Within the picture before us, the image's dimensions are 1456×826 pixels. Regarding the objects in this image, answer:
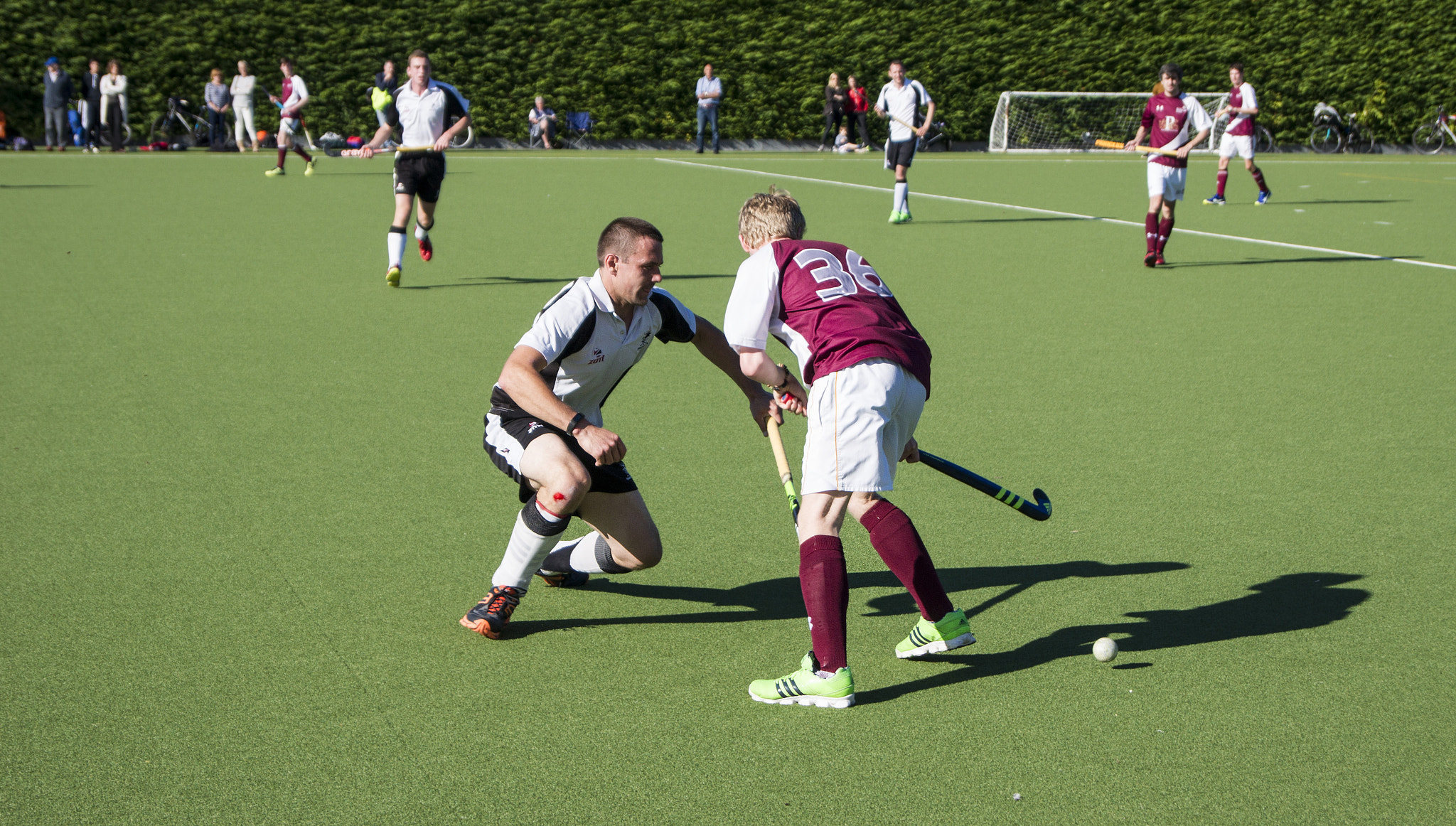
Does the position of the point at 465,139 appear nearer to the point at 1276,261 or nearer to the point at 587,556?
the point at 1276,261

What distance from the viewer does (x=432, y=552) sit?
499cm

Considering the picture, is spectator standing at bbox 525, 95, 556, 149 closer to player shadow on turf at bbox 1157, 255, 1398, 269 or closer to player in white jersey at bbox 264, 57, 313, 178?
player in white jersey at bbox 264, 57, 313, 178

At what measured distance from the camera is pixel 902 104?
1631 centimetres

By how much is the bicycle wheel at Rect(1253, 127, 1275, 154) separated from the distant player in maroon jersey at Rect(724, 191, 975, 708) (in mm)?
31726

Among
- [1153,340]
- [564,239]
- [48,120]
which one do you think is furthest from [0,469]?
[48,120]

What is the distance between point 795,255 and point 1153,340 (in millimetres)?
5856

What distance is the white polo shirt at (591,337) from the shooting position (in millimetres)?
4121

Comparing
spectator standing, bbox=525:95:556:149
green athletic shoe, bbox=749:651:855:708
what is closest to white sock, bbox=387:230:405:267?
green athletic shoe, bbox=749:651:855:708

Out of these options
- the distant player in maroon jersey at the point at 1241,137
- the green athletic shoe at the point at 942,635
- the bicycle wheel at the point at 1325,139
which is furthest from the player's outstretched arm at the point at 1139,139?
the bicycle wheel at the point at 1325,139

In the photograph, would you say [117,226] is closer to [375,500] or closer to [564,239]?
[564,239]

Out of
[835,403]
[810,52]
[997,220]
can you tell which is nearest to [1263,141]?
[810,52]

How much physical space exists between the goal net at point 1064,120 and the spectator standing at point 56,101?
22224 millimetres

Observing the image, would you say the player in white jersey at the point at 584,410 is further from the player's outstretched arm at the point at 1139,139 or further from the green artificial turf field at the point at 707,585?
the player's outstretched arm at the point at 1139,139

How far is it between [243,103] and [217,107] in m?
1.22
